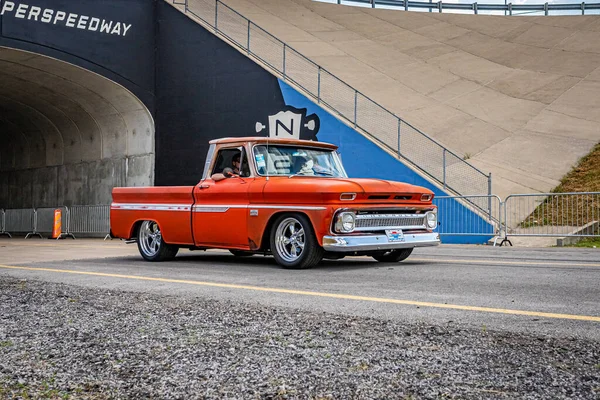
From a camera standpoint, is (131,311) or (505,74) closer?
(131,311)

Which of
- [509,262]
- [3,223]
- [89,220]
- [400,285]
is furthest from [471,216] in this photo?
[3,223]

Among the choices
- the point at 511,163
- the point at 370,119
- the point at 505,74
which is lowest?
the point at 511,163

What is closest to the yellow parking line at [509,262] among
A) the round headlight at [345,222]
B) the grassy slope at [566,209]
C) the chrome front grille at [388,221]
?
the chrome front grille at [388,221]

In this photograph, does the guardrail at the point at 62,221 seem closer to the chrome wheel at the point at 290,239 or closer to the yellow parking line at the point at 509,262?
the chrome wheel at the point at 290,239

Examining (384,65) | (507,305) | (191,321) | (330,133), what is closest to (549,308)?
(507,305)

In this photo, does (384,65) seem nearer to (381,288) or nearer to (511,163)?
(511,163)

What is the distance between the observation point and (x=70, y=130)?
27391 millimetres

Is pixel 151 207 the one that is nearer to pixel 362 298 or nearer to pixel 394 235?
pixel 394 235

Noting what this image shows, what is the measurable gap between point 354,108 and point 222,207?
12741mm

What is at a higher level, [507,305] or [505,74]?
[505,74]

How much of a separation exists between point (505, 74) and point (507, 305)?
91.9 ft

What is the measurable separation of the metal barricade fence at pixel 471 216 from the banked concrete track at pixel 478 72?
2350 mm

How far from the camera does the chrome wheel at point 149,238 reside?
11.3 meters

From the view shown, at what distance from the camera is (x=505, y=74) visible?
104ft
